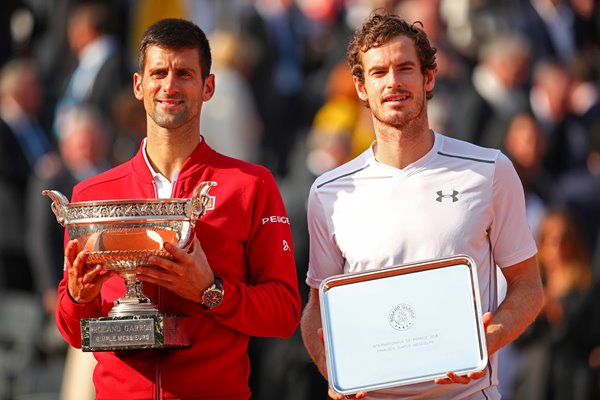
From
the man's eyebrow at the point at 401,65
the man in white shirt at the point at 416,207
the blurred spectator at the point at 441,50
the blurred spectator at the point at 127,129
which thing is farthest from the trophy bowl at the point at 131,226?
the blurred spectator at the point at 441,50

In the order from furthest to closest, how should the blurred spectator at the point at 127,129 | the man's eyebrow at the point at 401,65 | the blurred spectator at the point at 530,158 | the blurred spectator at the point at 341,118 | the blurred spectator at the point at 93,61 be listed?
the blurred spectator at the point at 93,61, the blurred spectator at the point at 530,158, the blurred spectator at the point at 127,129, the blurred spectator at the point at 341,118, the man's eyebrow at the point at 401,65

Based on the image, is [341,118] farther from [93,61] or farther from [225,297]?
[225,297]

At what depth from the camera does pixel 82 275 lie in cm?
378

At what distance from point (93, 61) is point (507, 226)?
643 cm

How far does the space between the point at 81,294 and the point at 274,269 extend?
615mm

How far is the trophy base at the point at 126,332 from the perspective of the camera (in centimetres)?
380

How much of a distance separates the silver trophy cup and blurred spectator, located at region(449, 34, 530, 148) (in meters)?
5.55

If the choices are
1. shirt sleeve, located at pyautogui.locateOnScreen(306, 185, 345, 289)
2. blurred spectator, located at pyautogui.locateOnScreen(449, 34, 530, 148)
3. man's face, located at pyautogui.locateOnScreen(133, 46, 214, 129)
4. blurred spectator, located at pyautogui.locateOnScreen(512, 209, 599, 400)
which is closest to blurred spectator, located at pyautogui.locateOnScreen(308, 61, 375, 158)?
blurred spectator, located at pyautogui.locateOnScreen(449, 34, 530, 148)

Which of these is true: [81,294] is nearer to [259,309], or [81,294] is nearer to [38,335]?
[259,309]

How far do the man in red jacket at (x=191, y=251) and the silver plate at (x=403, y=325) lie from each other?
26 cm

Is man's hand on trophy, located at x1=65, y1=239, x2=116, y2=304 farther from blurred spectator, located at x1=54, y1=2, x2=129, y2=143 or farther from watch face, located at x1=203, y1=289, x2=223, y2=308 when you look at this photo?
blurred spectator, located at x1=54, y1=2, x2=129, y2=143

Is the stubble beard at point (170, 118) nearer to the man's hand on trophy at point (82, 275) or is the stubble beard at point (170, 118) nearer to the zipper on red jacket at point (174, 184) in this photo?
the zipper on red jacket at point (174, 184)

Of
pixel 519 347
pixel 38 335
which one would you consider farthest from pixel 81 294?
pixel 38 335


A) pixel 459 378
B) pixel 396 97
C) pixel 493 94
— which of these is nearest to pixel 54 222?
pixel 493 94
